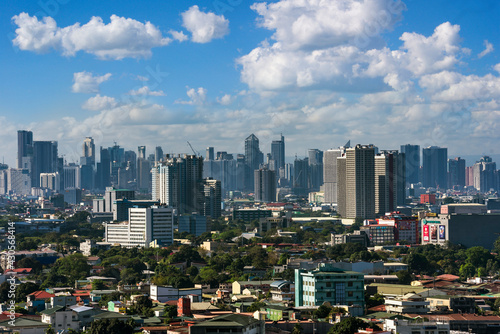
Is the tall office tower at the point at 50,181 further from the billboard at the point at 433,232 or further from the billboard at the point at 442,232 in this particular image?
the billboard at the point at 442,232

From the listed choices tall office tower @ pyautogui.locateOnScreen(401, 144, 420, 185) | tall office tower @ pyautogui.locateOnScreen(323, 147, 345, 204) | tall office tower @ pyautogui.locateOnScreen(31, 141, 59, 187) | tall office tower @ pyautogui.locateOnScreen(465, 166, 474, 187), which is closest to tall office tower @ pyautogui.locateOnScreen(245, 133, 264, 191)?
tall office tower @ pyautogui.locateOnScreen(401, 144, 420, 185)

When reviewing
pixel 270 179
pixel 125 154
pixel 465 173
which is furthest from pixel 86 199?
pixel 465 173

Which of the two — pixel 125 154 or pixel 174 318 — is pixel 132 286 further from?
pixel 125 154

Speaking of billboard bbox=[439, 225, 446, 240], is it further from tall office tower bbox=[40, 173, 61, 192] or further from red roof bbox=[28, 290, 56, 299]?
tall office tower bbox=[40, 173, 61, 192]

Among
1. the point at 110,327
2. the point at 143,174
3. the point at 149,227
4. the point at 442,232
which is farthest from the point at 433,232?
the point at 143,174

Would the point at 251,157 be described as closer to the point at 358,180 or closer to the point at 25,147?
the point at 25,147

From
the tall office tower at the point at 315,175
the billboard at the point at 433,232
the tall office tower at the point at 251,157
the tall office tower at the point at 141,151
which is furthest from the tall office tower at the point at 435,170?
the billboard at the point at 433,232

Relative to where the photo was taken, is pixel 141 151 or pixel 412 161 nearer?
pixel 412 161
